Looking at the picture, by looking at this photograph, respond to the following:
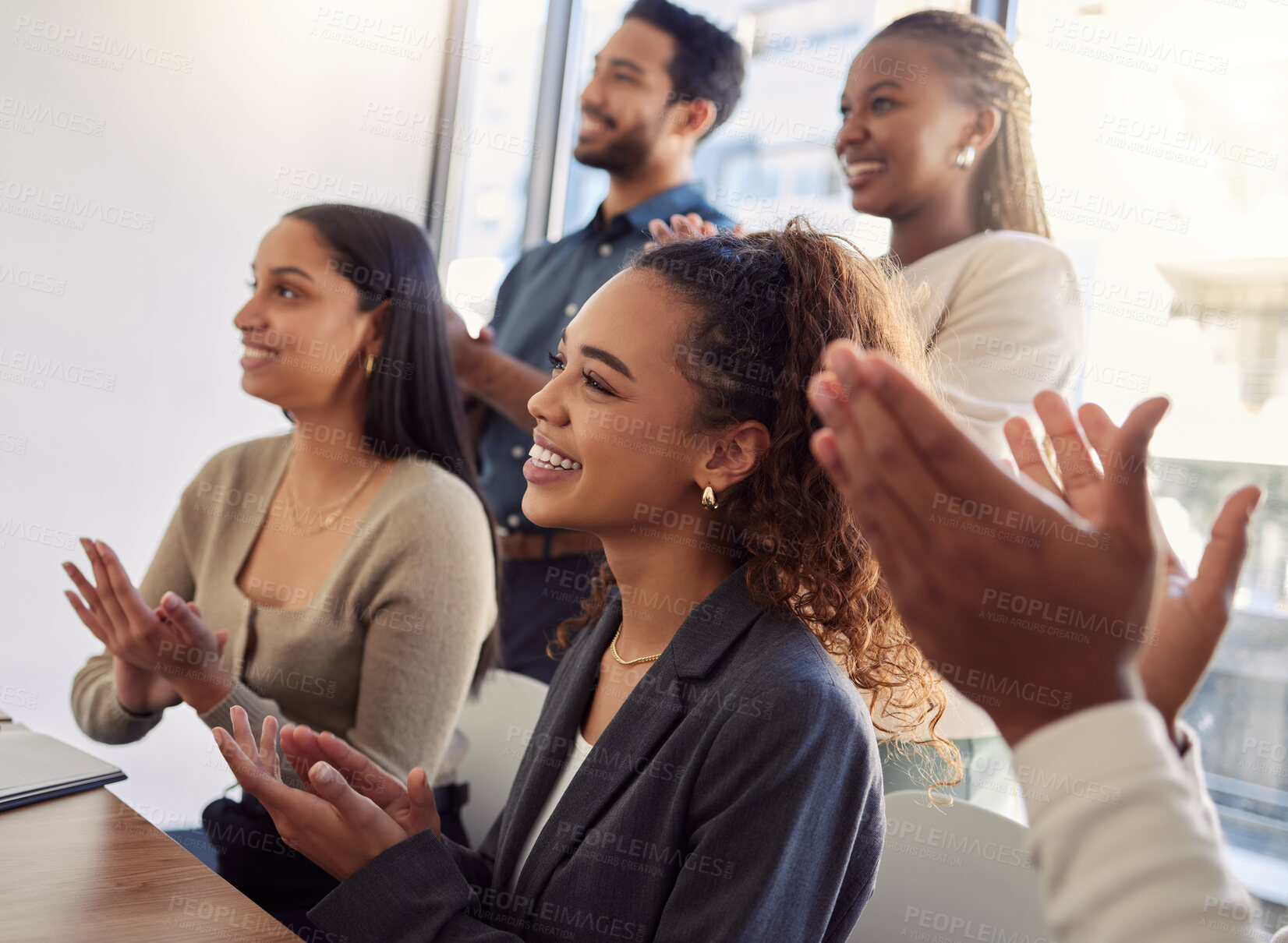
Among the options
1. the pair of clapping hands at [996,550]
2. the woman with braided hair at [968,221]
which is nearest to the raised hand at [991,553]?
the pair of clapping hands at [996,550]

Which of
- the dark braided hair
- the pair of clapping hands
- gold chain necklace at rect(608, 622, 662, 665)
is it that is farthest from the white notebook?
the dark braided hair

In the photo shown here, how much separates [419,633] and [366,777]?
487 mm

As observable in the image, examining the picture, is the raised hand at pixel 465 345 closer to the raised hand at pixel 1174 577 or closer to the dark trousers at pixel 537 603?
the dark trousers at pixel 537 603

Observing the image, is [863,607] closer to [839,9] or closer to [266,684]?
[266,684]

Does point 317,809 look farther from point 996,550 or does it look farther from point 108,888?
point 996,550

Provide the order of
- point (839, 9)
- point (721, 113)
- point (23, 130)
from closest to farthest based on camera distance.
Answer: point (721, 113)
point (839, 9)
point (23, 130)

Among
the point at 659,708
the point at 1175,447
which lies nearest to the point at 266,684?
the point at 659,708

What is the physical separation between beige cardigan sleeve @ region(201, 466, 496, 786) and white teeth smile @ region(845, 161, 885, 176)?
3.16 feet

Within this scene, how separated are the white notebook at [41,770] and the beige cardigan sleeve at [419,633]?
23 centimetres

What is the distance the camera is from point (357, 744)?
1.57 meters

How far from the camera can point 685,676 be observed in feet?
3.51

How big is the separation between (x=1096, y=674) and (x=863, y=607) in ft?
2.28

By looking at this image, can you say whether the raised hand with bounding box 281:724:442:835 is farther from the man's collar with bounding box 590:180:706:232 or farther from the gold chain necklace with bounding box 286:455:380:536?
the man's collar with bounding box 590:180:706:232

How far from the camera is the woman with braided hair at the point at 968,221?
1636mm
